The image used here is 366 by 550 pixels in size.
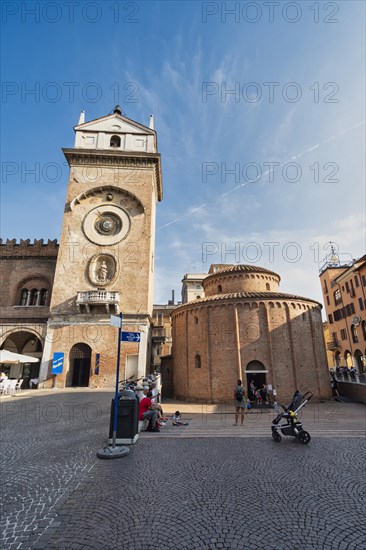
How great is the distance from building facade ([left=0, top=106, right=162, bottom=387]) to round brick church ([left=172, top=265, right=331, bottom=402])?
14.3ft

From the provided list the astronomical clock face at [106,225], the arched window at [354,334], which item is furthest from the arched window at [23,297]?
the arched window at [354,334]

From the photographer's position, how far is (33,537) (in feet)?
12.6

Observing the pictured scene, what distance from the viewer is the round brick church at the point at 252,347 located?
21047 millimetres

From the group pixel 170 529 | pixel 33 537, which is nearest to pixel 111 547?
pixel 170 529

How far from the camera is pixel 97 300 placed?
75.8 ft

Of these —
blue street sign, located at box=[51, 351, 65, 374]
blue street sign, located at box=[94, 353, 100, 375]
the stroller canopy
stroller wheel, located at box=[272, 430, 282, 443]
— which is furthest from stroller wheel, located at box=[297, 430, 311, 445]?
blue street sign, located at box=[51, 351, 65, 374]

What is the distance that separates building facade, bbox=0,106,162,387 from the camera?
22891 mm

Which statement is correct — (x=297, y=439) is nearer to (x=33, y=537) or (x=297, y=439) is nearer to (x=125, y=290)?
(x=33, y=537)

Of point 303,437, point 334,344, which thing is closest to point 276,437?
point 303,437

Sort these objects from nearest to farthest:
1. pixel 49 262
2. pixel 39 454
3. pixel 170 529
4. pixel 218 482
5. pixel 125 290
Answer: pixel 170 529, pixel 218 482, pixel 39 454, pixel 125 290, pixel 49 262

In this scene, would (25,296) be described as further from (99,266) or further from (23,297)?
(99,266)

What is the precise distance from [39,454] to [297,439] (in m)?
7.77

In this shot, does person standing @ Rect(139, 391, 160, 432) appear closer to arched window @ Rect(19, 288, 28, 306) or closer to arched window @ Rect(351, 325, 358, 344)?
arched window @ Rect(19, 288, 28, 306)

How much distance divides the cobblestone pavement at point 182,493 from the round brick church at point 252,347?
12.0 meters
